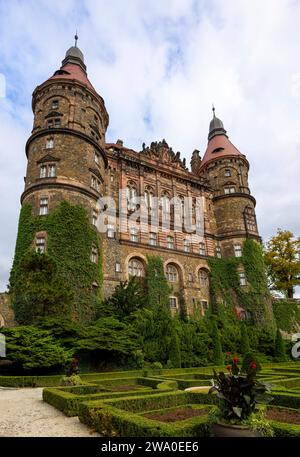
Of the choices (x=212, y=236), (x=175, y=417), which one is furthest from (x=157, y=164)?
(x=175, y=417)

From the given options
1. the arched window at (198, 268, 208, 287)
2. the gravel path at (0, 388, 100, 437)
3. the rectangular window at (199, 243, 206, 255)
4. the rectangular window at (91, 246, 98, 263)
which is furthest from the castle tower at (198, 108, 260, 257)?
the gravel path at (0, 388, 100, 437)

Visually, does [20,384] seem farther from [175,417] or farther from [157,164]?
[157,164]

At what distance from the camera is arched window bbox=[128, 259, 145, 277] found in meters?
32.1

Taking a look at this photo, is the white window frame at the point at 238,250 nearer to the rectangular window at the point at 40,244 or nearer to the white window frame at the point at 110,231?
the white window frame at the point at 110,231

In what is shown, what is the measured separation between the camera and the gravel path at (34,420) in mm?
8047

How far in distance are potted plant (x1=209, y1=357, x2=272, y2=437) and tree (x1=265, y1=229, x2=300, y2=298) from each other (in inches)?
1696

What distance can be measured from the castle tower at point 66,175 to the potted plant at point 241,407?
18782 millimetres

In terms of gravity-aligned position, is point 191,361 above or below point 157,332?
below

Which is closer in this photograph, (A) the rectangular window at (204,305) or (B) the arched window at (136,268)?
(B) the arched window at (136,268)

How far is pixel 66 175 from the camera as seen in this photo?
27828 millimetres

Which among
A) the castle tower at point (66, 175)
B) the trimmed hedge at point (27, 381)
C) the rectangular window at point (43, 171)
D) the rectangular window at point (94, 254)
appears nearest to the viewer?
the trimmed hedge at point (27, 381)

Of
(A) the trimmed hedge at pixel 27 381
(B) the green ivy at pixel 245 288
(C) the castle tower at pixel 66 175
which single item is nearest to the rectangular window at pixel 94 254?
(C) the castle tower at pixel 66 175

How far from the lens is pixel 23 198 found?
28.5 metres

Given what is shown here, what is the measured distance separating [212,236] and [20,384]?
28896 mm
